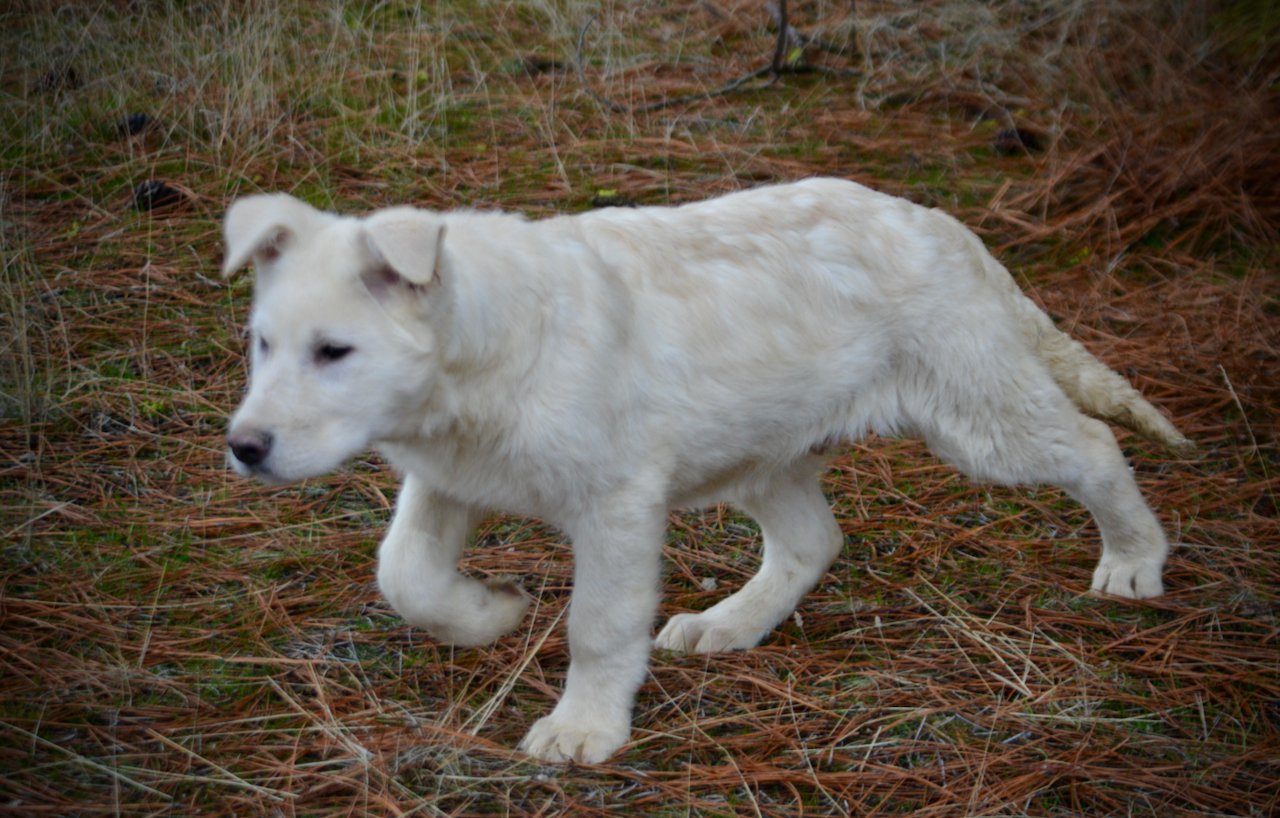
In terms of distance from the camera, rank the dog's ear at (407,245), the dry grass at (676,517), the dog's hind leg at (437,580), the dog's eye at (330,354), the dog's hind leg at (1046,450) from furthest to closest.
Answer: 1. the dog's hind leg at (1046,450)
2. the dog's hind leg at (437,580)
3. the dry grass at (676,517)
4. the dog's eye at (330,354)
5. the dog's ear at (407,245)

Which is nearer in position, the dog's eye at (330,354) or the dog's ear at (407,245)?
the dog's ear at (407,245)

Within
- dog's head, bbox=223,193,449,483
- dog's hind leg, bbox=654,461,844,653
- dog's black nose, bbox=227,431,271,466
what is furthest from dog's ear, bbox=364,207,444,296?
dog's hind leg, bbox=654,461,844,653

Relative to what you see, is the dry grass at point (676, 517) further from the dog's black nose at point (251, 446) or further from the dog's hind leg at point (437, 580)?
the dog's black nose at point (251, 446)

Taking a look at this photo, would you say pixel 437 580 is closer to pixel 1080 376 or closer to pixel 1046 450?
pixel 1046 450

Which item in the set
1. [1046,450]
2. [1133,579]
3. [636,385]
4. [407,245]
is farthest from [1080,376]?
[407,245]

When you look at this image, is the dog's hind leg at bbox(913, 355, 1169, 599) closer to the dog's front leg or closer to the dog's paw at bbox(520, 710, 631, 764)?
the dog's front leg

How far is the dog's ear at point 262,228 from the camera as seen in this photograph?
124 inches

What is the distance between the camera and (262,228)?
10.4 ft

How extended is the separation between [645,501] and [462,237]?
0.85 m

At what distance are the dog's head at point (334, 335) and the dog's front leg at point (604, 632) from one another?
65 cm

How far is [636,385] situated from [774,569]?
3.46 feet

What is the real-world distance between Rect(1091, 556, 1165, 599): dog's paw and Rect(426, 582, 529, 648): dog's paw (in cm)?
197

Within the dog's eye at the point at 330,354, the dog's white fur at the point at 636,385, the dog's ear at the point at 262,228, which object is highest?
the dog's ear at the point at 262,228

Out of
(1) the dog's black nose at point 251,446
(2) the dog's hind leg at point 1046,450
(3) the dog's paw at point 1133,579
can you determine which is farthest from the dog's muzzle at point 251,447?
(3) the dog's paw at point 1133,579
